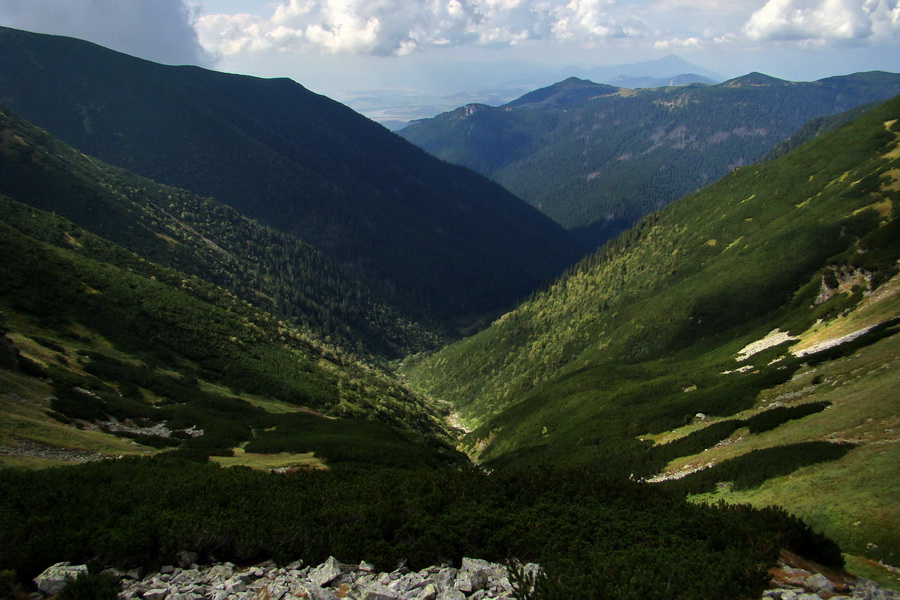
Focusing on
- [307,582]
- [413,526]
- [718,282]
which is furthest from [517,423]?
[307,582]

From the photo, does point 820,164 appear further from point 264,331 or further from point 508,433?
point 264,331

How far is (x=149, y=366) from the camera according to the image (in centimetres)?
7200

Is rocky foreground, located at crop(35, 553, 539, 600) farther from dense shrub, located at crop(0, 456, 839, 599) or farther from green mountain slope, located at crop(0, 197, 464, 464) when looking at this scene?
green mountain slope, located at crop(0, 197, 464, 464)

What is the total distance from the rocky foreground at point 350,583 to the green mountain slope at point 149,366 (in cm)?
2314

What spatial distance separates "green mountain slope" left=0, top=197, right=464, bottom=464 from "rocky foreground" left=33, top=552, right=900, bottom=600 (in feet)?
75.9

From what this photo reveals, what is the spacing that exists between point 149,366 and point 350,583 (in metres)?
64.9

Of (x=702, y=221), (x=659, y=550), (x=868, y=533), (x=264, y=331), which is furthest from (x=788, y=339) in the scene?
(x=702, y=221)

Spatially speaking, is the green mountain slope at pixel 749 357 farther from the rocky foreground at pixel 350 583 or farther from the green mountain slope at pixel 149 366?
the green mountain slope at pixel 149 366

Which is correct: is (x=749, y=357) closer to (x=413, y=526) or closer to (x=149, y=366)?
(x=413, y=526)

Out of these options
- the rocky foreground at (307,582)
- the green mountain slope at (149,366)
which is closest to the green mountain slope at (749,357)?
the rocky foreground at (307,582)

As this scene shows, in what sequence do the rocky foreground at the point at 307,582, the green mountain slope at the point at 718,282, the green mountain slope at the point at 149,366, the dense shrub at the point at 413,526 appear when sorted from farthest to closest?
the green mountain slope at the point at 718,282, the green mountain slope at the point at 149,366, the dense shrub at the point at 413,526, the rocky foreground at the point at 307,582

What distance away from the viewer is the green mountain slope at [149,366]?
47000 mm

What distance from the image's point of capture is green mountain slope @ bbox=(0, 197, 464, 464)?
154 ft

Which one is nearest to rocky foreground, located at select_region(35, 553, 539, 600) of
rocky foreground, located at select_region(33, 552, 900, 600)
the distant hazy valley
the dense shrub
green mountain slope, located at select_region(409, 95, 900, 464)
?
rocky foreground, located at select_region(33, 552, 900, 600)
